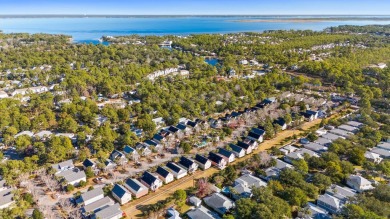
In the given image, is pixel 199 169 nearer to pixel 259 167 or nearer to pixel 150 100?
pixel 259 167

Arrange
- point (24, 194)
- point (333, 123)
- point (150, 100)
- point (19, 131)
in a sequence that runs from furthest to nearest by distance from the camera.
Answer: point (150, 100)
point (333, 123)
point (19, 131)
point (24, 194)

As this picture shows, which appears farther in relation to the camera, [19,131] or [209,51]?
[209,51]

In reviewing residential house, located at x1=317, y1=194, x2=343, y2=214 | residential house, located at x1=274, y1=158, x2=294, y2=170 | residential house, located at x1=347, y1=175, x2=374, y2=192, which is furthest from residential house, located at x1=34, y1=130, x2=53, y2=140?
residential house, located at x1=347, y1=175, x2=374, y2=192

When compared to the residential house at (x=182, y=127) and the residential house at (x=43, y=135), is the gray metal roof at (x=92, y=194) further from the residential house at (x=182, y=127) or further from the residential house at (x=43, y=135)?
the residential house at (x=182, y=127)

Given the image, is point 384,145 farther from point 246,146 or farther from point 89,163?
point 89,163

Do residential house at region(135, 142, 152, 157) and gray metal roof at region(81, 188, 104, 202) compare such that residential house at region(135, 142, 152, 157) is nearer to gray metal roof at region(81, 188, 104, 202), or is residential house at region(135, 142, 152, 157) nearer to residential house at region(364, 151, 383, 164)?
gray metal roof at region(81, 188, 104, 202)

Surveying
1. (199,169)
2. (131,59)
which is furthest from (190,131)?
(131,59)

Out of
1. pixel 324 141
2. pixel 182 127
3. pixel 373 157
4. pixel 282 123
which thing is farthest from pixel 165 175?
pixel 373 157
